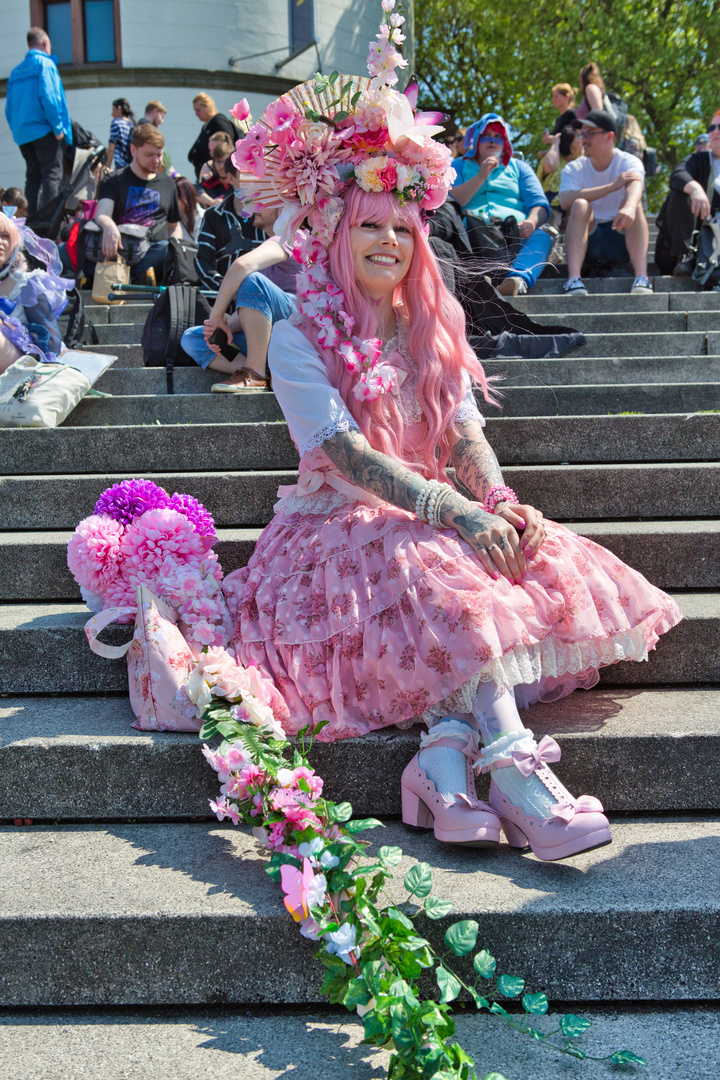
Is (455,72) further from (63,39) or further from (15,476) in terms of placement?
(15,476)

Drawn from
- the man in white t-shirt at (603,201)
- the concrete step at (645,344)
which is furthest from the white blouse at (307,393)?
the man in white t-shirt at (603,201)

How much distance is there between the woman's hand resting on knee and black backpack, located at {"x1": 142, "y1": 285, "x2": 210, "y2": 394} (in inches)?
102

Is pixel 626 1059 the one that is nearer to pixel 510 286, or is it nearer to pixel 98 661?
pixel 98 661

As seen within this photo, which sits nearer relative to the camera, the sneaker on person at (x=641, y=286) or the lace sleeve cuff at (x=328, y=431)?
the lace sleeve cuff at (x=328, y=431)

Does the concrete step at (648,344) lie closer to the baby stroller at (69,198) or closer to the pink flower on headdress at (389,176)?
the pink flower on headdress at (389,176)

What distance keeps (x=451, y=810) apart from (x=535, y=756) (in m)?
0.21

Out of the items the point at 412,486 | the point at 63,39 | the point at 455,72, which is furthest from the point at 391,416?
the point at 455,72

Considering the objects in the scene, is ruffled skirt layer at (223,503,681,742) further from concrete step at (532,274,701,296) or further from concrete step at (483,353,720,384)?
concrete step at (532,274,701,296)

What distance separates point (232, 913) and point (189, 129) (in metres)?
15.4

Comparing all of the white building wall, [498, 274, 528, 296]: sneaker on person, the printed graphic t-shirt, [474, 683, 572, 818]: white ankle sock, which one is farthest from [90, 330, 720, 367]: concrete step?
the white building wall

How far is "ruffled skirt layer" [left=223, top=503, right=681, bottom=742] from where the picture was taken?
2041 millimetres

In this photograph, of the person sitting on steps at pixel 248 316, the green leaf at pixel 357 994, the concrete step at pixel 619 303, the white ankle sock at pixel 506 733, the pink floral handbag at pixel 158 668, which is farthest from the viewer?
the concrete step at pixel 619 303

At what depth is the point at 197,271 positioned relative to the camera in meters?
5.70

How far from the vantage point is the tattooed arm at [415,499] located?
83.4 inches
